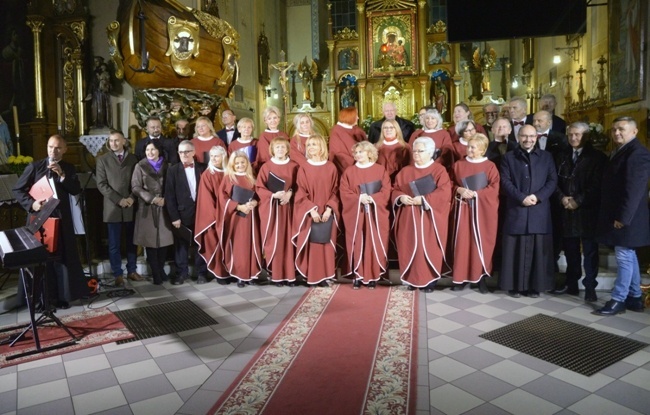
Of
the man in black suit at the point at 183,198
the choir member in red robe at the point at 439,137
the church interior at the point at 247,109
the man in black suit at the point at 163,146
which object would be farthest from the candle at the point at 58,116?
the choir member in red robe at the point at 439,137

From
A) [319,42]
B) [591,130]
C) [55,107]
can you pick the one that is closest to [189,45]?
[55,107]

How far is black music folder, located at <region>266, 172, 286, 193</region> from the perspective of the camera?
5.94 m

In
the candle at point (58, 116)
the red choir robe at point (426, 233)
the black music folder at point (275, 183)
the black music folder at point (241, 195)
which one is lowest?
the red choir robe at point (426, 233)

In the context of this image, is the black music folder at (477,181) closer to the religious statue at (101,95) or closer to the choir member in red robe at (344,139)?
the choir member in red robe at (344,139)

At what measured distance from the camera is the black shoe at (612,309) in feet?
15.8

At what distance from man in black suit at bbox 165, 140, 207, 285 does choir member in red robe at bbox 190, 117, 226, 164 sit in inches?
14.1

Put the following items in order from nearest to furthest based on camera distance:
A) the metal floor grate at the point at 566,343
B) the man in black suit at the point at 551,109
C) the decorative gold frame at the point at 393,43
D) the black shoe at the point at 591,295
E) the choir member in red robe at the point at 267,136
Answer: the metal floor grate at the point at 566,343
the black shoe at the point at 591,295
the man in black suit at the point at 551,109
the choir member in red robe at the point at 267,136
the decorative gold frame at the point at 393,43

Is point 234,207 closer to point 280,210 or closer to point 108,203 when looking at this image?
point 280,210

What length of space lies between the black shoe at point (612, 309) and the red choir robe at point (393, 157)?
2.60 meters

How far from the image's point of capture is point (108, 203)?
632 centimetres

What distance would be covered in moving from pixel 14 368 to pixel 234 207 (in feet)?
9.15

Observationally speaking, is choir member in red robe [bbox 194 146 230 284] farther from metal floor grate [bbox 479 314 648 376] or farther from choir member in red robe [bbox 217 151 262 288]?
metal floor grate [bbox 479 314 648 376]

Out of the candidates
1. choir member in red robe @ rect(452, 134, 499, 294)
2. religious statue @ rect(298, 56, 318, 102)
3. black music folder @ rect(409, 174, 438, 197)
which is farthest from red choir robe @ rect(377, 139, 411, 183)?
religious statue @ rect(298, 56, 318, 102)

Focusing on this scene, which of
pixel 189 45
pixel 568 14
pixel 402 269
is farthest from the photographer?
pixel 568 14
